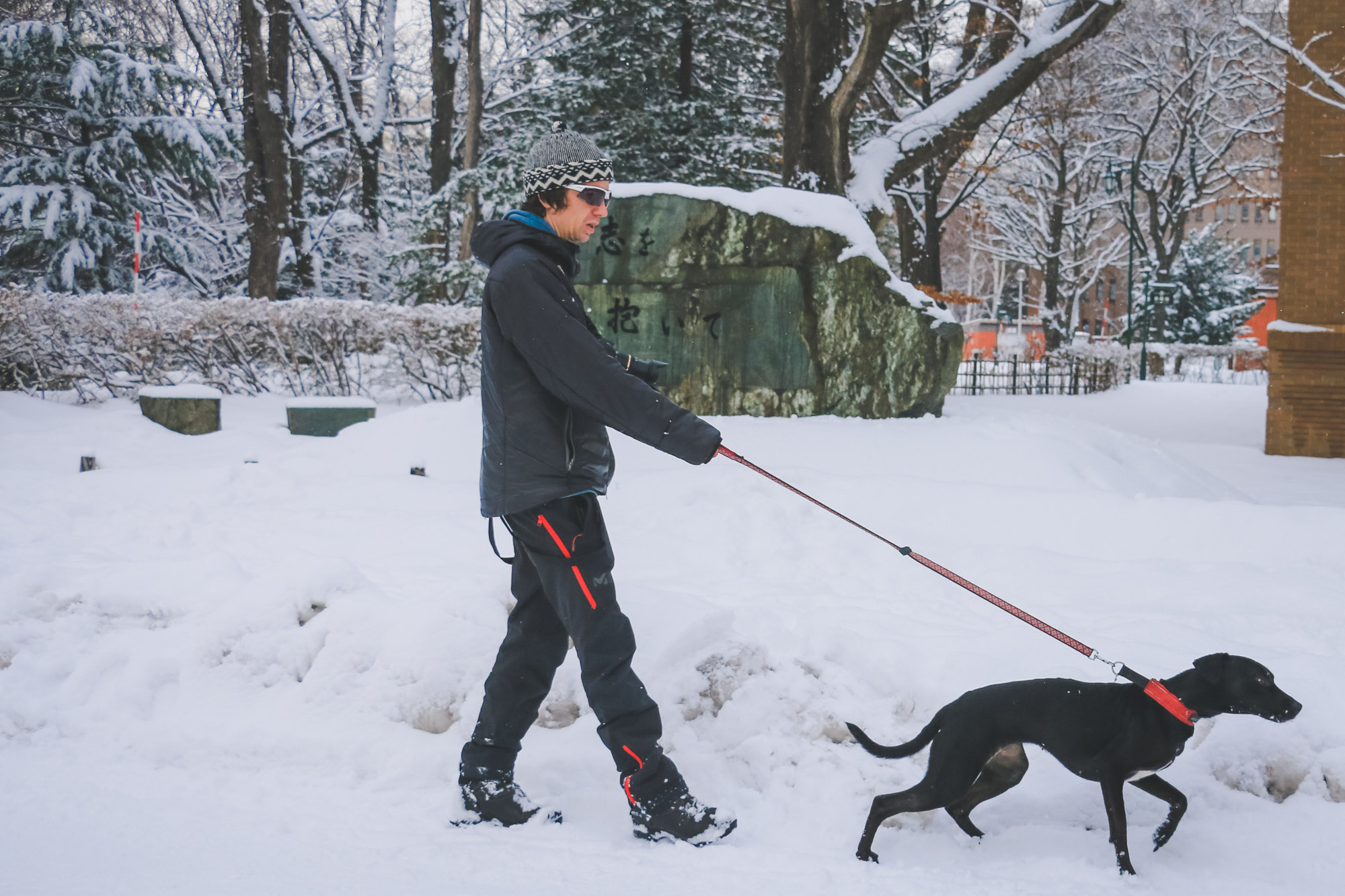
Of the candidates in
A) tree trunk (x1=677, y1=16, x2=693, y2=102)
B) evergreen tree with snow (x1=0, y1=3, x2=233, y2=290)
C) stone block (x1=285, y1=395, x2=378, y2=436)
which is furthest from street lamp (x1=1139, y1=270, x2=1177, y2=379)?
evergreen tree with snow (x1=0, y1=3, x2=233, y2=290)

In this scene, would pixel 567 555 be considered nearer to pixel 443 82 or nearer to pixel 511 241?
pixel 511 241

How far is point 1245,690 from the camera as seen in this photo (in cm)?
252

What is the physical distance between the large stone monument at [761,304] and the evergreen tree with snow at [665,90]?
30.1 ft

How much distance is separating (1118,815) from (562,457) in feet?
5.82

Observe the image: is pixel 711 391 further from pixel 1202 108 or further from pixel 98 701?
pixel 1202 108

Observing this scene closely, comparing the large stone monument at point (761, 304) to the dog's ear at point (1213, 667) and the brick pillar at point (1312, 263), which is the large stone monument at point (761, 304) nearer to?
the brick pillar at point (1312, 263)

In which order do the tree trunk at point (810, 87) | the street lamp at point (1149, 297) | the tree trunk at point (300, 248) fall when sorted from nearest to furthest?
the tree trunk at point (810, 87) < the tree trunk at point (300, 248) < the street lamp at point (1149, 297)

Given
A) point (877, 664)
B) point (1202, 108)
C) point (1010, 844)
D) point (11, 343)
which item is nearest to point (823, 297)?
point (877, 664)

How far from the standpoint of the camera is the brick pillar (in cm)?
1032

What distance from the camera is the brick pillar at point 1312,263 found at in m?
10.3

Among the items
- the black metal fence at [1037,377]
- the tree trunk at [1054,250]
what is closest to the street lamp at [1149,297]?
the tree trunk at [1054,250]

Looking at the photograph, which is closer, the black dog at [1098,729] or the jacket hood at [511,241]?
the black dog at [1098,729]

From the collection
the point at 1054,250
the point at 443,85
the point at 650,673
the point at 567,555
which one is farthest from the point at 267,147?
the point at 1054,250

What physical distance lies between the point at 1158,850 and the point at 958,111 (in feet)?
38.1
